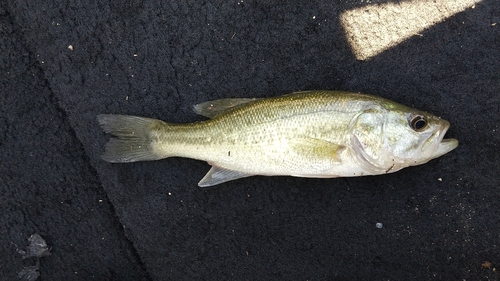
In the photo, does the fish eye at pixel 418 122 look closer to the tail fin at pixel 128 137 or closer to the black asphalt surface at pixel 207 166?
the black asphalt surface at pixel 207 166

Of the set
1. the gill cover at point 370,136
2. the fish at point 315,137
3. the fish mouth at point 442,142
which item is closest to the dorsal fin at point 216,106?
the fish at point 315,137

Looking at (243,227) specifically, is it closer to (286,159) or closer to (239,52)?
(286,159)

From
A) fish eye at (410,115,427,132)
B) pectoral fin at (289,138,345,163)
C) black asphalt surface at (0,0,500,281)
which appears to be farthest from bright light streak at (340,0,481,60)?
pectoral fin at (289,138,345,163)

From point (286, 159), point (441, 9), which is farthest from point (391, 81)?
point (286, 159)

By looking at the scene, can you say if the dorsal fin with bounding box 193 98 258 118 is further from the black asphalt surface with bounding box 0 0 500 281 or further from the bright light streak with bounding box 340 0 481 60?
the bright light streak with bounding box 340 0 481 60

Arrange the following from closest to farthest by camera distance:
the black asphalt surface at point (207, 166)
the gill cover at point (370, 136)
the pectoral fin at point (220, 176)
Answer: the gill cover at point (370, 136) → the pectoral fin at point (220, 176) → the black asphalt surface at point (207, 166)
